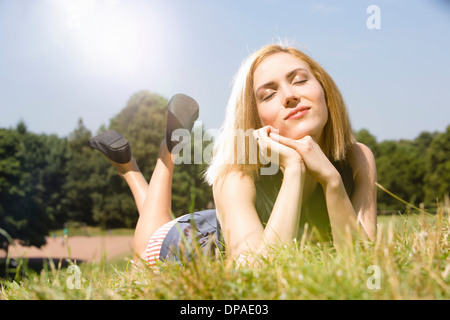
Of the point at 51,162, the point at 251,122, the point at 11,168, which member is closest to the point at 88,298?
the point at 251,122

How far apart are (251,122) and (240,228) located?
1.09 meters

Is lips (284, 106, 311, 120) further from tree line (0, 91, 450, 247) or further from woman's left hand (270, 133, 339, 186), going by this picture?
tree line (0, 91, 450, 247)

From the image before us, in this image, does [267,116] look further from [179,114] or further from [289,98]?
[179,114]

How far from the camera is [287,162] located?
10.1ft

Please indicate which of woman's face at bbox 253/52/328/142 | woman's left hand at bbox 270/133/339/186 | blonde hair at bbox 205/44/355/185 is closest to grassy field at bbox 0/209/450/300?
woman's left hand at bbox 270/133/339/186

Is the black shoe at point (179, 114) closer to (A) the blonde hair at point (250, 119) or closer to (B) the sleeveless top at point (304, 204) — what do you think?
(A) the blonde hair at point (250, 119)

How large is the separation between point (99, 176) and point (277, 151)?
4549 cm

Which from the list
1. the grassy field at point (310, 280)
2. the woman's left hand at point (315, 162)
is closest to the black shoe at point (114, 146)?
the woman's left hand at point (315, 162)

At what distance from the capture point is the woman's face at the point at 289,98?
10.6 ft

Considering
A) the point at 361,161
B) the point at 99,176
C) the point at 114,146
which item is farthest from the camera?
the point at 99,176

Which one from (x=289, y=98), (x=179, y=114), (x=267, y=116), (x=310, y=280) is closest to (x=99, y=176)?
(x=179, y=114)

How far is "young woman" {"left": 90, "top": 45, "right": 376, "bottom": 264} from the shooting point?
292 cm

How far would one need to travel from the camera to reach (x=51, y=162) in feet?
142
